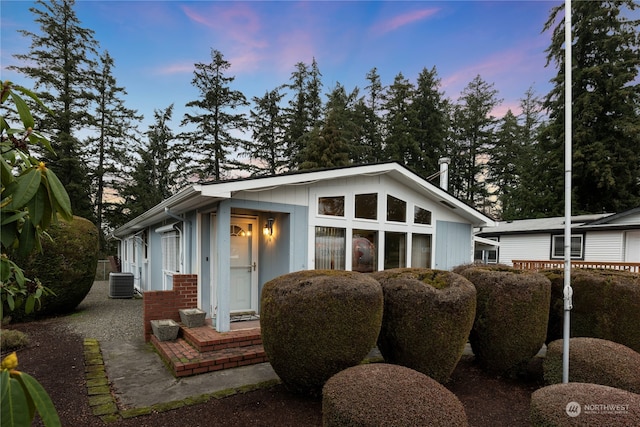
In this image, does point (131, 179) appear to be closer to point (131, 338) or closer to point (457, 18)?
point (131, 338)

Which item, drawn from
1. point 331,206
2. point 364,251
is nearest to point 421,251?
point 364,251

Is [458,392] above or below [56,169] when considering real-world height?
below

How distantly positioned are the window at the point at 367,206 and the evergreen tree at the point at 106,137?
65.3 feet

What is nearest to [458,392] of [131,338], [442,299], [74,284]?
[442,299]

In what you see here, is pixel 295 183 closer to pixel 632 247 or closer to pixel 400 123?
pixel 632 247

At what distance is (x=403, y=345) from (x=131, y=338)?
17.3ft

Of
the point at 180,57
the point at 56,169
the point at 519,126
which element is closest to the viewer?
the point at 180,57

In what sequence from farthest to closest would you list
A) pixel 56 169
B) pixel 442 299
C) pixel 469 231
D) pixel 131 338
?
pixel 56 169
pixel 469 231
pixel 131 338
pixel 442 299

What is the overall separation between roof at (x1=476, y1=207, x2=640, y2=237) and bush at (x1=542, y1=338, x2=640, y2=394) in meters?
10.6

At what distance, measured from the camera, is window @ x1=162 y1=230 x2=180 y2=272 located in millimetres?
7945

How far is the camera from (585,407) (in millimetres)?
2512

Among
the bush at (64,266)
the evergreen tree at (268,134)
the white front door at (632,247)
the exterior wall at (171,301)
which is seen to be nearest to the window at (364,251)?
the exterior wall at (171,301)

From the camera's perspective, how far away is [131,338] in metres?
6.25

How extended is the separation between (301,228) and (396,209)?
107 inches
